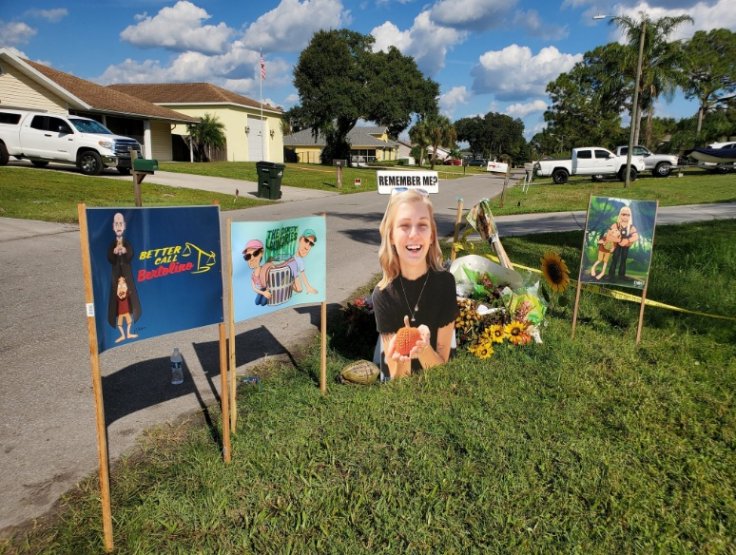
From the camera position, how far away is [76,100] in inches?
912

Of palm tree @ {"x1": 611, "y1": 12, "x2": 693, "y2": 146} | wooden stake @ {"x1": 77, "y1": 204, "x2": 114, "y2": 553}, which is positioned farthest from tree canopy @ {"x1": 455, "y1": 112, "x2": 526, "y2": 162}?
wooden stake @ {"x1": 77, "y1": 204, "x2": 114, "y2": 553}

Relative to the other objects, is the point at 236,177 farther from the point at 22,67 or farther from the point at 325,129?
the point at 325,129

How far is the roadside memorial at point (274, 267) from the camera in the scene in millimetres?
3291

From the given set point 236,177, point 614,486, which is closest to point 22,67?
point 236,177

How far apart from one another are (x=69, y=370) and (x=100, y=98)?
85.6 feet

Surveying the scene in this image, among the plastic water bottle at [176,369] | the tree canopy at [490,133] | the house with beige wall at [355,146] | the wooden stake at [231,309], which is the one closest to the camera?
the wooden stake at [231,309]

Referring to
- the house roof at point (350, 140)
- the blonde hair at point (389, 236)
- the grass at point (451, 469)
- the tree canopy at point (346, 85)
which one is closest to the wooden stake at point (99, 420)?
the grass at point (451, 469)

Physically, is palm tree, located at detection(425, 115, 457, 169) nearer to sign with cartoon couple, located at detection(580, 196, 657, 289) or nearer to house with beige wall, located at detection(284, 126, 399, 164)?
house with beige wall, located at detection(284, 126, 399, 164)

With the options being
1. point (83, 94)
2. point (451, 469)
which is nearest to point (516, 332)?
point (451, 469)

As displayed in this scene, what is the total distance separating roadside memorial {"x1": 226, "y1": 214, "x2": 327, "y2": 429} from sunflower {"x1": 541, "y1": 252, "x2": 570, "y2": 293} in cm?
280

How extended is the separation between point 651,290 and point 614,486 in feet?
15.4

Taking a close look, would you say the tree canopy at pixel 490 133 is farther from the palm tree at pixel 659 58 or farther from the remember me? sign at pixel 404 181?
the remember me? sign at pixel 404 181

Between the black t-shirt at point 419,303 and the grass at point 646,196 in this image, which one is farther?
the grass at point 646,196

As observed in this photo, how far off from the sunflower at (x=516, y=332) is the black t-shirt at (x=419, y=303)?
659 millimetres
